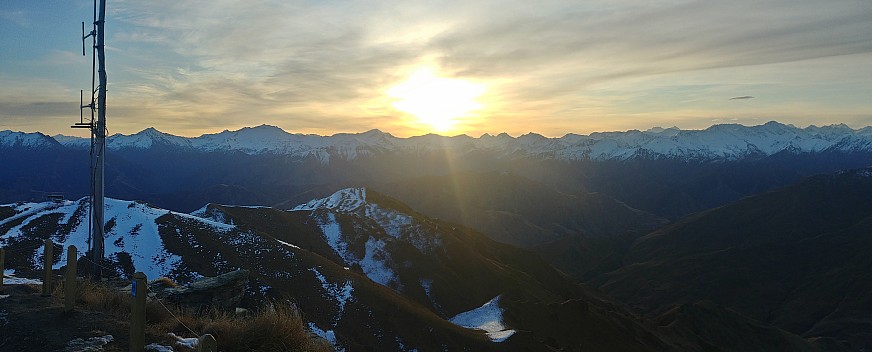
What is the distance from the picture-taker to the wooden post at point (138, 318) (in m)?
8.41

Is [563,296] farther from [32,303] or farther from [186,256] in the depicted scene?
[32,303]

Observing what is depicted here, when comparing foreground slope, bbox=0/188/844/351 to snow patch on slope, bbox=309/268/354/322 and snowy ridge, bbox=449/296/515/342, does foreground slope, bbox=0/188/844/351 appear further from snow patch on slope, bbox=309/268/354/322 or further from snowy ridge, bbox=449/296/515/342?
snowy ridge, bbox=449/296/515/342

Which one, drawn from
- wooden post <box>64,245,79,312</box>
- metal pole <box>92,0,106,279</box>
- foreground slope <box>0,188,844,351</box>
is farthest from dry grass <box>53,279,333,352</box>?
foreground slope <box>0,188,844,351</box>

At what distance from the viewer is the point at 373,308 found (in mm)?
53344

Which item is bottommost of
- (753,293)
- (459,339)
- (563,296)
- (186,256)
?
(753,293)

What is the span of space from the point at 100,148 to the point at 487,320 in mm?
53189

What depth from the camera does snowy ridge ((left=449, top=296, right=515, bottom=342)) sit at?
58516 mm

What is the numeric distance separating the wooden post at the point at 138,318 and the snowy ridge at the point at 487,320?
47949 millimetres

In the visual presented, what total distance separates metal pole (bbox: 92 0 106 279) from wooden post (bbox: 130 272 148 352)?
1473cm

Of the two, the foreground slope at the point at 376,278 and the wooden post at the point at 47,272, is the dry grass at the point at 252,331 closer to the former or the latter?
the wooden post at the point at 47,272

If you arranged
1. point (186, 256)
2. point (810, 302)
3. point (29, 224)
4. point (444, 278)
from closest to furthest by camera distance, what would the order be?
point (186, 256) < point (29, 224) < point (444, 278) < point (810, 302)

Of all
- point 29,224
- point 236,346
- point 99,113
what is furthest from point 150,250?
point 236,346

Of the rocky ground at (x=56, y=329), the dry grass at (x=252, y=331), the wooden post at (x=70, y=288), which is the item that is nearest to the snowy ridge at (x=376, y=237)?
the rocky ground at (x=56, y=329)

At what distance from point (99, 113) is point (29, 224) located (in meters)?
53.1
